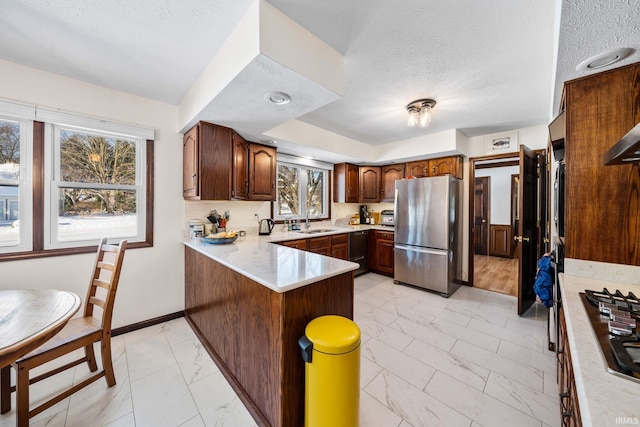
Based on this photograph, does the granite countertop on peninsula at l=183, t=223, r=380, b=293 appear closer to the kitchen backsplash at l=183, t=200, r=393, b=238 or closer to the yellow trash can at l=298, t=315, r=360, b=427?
the yellow trash can at l=298, t=315, r=360, b=427

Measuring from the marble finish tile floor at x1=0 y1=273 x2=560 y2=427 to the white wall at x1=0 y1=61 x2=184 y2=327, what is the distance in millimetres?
344

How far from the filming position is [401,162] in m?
4.43

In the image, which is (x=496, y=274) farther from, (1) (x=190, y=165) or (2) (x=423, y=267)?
(1) (x=190, y=165)

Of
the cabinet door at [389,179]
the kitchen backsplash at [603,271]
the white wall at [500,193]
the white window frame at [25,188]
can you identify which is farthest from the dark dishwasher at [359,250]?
the white wall at [500,193]

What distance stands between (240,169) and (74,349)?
6.69ft

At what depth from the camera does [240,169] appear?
2.88 metres

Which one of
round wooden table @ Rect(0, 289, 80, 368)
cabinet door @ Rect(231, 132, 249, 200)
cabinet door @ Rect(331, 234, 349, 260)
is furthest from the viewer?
cabinet door @ Rect(331, 234, 349, 260)

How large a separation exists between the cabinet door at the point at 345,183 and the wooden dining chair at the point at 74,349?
341 cm

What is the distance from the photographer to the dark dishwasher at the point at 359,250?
409 centimetres

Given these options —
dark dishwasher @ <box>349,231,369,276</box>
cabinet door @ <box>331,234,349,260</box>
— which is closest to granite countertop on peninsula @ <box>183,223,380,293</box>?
cabinet door @ <box>331,234,349,260</box>

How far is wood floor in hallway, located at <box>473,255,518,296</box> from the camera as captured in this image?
12.2ft

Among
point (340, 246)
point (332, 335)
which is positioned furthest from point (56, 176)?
point (340, 246)

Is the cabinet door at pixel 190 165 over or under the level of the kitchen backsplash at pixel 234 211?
over

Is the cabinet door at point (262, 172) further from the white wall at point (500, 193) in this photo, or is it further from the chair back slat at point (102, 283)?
the white wall at point (500, 193)
